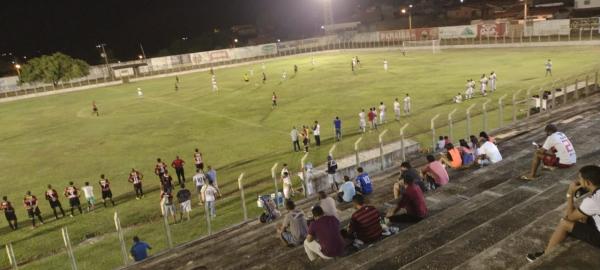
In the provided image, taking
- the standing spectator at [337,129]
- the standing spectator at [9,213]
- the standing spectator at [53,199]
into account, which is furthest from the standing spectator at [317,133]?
the standing spectator at [9,213]

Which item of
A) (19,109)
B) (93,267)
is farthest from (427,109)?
(19,109)

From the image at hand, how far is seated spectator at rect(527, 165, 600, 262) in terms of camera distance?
5664 mm

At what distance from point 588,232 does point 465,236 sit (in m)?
1.79

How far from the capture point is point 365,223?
7898mm

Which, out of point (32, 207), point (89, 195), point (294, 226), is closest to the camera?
point (294, 226)

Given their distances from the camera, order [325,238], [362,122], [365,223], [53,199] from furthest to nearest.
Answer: [362,122], [53,199], [365,223], [325,238]

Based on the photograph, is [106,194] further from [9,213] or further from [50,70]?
[50,70]

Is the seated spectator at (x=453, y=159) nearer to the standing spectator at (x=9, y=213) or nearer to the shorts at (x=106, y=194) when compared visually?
the shorts at (x=106, y=194)

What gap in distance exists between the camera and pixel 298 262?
8.00 meters

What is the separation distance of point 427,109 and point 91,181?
19676 millimetres

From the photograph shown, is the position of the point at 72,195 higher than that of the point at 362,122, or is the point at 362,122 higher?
the point at 362,122

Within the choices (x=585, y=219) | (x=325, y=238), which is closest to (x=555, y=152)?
(x=585, y=219)

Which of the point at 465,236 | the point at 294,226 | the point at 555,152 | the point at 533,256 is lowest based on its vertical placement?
the point at 294,226

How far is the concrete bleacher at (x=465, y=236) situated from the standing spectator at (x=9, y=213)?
8335 mm
